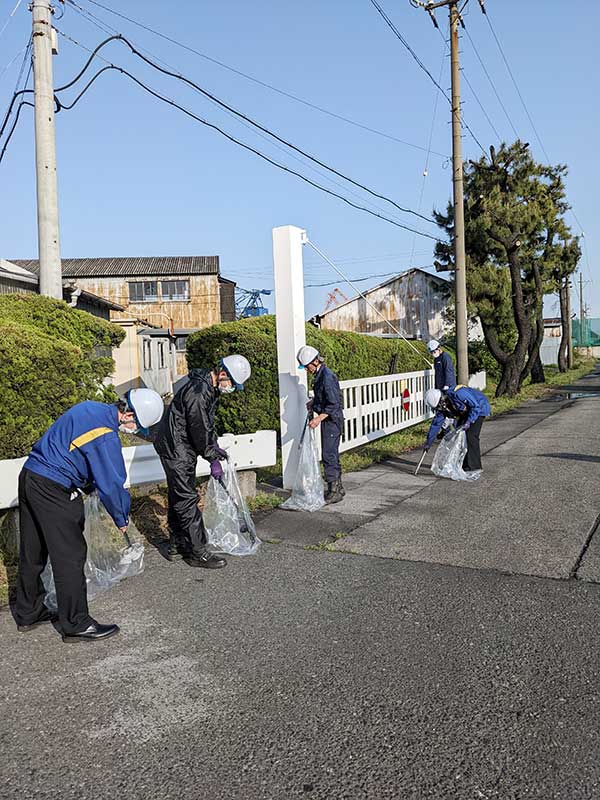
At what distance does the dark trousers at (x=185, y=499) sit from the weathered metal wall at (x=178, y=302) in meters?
31.3

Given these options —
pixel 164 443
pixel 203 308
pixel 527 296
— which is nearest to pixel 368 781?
pixel 164 443

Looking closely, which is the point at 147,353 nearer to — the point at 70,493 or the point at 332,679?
the point at 70,493

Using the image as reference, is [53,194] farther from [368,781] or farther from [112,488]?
[368,781]

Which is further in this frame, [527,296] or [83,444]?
[527,296]

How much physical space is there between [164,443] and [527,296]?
78.6 ft

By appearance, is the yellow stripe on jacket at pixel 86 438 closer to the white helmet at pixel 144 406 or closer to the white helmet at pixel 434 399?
the white helmet at pixel 144 406

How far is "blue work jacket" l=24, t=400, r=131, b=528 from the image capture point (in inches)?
Answer: 158

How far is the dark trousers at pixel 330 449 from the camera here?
7.64 m

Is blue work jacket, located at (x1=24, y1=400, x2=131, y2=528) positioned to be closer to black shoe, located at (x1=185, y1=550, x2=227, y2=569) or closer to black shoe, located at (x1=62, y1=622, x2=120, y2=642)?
black shoe, located at (x1=62, y1=622, x2=120, y2=642)

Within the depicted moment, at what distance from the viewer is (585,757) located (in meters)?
2.74

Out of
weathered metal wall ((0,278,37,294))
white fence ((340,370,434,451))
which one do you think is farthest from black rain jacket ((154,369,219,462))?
weathered metal wall ((0,278,37,294))

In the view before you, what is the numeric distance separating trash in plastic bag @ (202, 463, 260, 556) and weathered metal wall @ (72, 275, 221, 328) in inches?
1224

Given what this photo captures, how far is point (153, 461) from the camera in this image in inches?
259

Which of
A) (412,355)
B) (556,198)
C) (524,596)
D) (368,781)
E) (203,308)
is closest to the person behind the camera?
(368,781)
